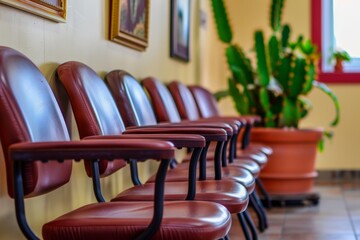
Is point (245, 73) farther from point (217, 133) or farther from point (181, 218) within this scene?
point (181, 218)

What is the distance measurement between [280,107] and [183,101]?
131 cm

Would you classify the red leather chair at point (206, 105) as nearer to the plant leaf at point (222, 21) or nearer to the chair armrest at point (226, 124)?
the plant leaf at point (222, 21)

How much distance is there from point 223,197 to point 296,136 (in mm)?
2701

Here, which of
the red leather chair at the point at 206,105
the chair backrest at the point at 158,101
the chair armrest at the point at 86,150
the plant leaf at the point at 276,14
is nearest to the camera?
the chair armrest at the point at 86,150

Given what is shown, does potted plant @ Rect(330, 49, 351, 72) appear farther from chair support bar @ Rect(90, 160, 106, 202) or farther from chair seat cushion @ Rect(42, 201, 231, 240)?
chair seat cushion @ Rect(42, 201, 231, 240)

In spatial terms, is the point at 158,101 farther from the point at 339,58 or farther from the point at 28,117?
the point at 339,58

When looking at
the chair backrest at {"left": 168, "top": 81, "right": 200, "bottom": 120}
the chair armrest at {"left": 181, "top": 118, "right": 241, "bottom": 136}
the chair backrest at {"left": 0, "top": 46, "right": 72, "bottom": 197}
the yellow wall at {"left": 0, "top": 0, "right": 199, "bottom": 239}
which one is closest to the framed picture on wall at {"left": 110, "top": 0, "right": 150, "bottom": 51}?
the yellow wall at {"left": 0, "top": 0, "right": 199, "bottom": 239}

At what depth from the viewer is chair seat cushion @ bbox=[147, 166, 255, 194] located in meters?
2.72

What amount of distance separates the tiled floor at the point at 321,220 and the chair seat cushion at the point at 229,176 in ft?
2.51

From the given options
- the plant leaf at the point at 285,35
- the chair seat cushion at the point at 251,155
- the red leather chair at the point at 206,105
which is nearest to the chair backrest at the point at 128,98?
the chair seat cushion at the point at 251,155

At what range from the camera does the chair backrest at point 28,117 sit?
1.78m

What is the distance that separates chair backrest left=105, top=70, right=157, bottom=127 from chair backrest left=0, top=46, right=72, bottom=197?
75 cm

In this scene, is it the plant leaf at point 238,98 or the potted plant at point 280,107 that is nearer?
the potted plant at point 280,107

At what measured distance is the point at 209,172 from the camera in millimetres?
2938
